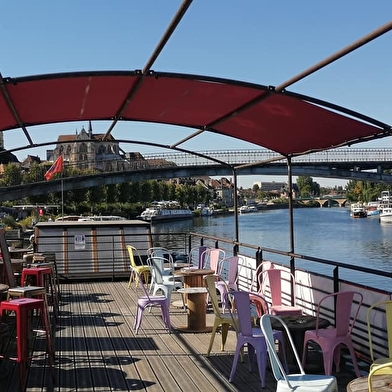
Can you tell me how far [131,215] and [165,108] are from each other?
234 ft

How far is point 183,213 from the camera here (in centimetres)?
8050

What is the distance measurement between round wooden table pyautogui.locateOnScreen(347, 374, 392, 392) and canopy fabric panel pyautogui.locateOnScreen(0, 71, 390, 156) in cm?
282

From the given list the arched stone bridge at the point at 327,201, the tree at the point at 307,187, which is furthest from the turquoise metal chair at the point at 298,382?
the tree at the point at 307,187

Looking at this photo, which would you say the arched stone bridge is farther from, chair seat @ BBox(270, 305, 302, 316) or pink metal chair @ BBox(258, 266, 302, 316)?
chair seat @ BBox(270, 305, 302, 316)

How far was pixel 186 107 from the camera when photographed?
6.32m

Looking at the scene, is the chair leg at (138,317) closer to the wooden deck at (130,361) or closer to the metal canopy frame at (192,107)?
the wooden deck at (130,361)

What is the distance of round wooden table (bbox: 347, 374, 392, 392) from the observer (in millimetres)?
2740

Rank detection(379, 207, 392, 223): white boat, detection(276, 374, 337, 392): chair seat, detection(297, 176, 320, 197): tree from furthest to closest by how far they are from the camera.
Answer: detection(297, 176, 320, 197): tree → detection(379, 207, 392, 223): white boat → detection(276, 374, 337, 392): chair seat

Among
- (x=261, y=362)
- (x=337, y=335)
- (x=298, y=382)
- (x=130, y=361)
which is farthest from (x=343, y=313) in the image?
(x=130, y=361)

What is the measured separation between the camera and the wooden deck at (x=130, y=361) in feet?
15.1

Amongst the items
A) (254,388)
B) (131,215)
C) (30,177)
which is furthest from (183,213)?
(254,388)

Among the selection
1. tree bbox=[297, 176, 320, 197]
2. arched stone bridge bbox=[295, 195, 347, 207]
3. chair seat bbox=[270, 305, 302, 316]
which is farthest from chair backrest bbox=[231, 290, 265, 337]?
tree bbox=[297, 176, 320, 197]

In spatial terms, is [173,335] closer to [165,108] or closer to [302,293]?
[302,293]

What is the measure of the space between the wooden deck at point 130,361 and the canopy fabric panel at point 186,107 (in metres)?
2.47
